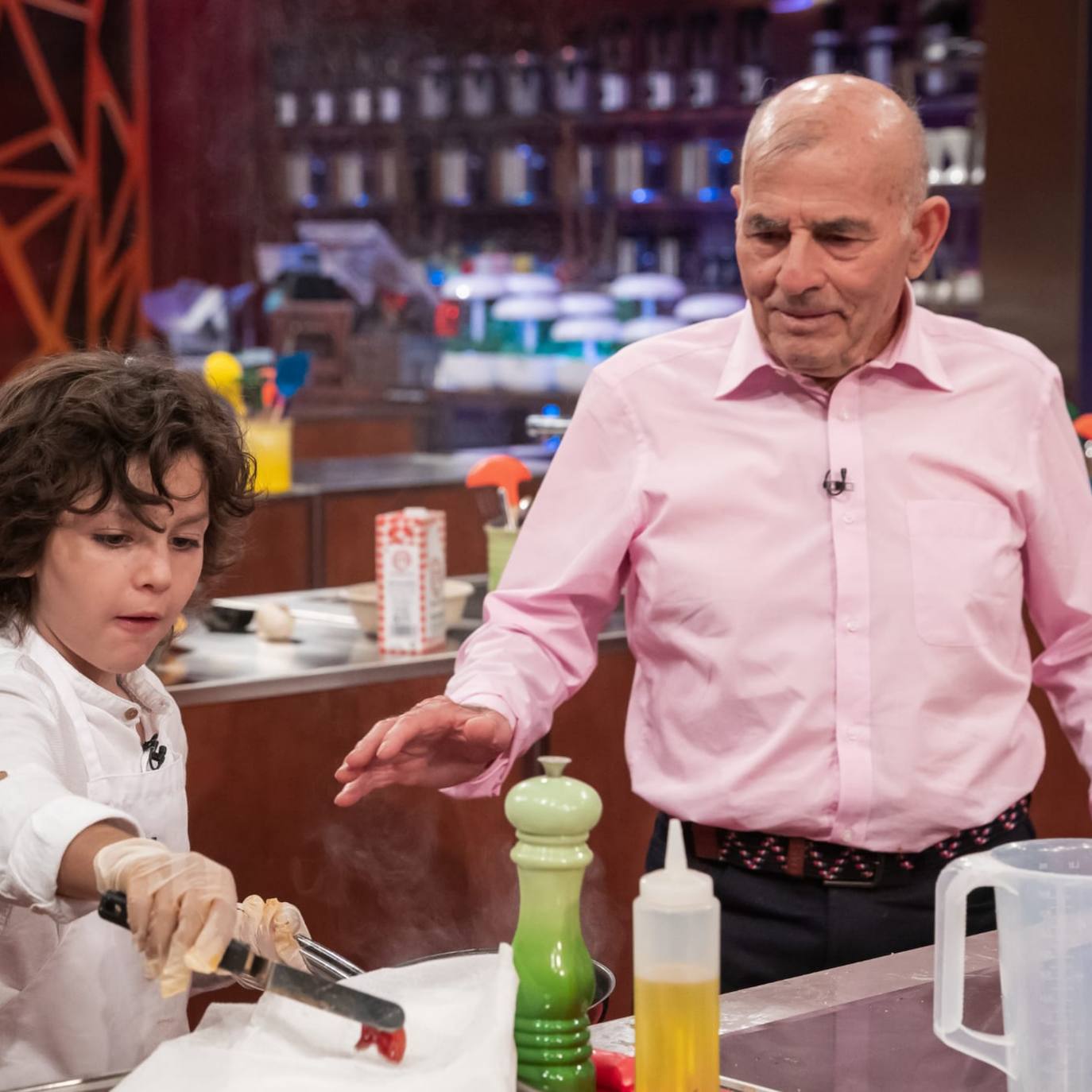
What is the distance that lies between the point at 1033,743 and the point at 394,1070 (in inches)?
40.6

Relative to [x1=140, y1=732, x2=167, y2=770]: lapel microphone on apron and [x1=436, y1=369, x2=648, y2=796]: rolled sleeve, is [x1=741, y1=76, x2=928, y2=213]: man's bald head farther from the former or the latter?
→ [x1=140, y1=732, x2=167, y2=770]: lapel microphone on apron

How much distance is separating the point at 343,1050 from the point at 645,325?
24.7 ft

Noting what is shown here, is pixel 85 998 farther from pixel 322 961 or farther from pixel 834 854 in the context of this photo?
pixel 834 854

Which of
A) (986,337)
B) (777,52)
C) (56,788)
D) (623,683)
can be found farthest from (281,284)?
(56,788)

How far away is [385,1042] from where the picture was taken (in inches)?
41.1

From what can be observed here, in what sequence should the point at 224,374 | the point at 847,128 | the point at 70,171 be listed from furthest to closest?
the point at 70,171, the point at 224,374, the point at 847,128

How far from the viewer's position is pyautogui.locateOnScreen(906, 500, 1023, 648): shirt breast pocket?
178 cm

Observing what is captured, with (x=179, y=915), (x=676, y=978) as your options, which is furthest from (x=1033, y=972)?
(x=179, y=915)

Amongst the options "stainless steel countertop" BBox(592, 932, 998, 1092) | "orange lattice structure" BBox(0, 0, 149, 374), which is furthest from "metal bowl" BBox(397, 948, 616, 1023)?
"orange lattice structure" BBox(0, 0, 149, 374)

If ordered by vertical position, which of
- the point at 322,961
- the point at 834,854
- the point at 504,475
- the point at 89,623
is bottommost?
the point at 834,854

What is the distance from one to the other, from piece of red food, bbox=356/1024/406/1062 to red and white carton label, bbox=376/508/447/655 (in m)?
1.77

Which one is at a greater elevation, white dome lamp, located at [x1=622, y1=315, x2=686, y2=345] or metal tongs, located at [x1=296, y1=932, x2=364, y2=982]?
white dome lamp, located at [x1=622, y1=315, x2=686, y2=345]

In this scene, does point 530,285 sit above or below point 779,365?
below

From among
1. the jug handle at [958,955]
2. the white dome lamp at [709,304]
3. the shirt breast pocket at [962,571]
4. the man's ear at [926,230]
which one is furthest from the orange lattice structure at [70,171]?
the jug handle at [958,955]
